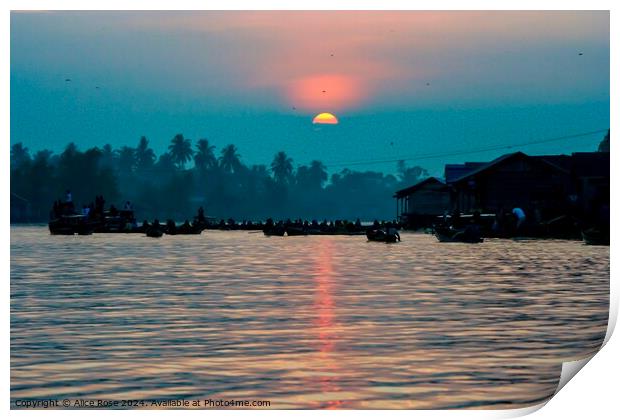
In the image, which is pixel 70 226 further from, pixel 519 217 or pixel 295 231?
pixel 519 217

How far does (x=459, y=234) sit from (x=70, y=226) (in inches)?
1765

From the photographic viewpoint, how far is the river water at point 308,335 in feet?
46.5

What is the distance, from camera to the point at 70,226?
101 m

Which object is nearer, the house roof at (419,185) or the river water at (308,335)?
the river water at (308,335)

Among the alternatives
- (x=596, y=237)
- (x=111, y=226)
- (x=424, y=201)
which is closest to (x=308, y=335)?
(x=596, y=237)

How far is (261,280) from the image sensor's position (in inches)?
1375

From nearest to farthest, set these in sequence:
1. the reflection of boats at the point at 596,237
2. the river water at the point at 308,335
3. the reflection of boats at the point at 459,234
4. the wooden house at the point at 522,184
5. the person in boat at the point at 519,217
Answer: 1. the river water at the point at 308,335
2. the reflection of boats at the point at 596,237
3. the reflection of boats at the point at 459,234
4. the person in boat at the point at 519,217
5. the wooden house at the point at 522,184

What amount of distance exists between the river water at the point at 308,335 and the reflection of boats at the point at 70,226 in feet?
203

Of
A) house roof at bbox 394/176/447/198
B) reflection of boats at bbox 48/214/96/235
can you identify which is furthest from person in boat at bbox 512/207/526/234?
reflection of boats at bbox 48/214/96/235

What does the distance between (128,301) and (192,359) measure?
11.1 m

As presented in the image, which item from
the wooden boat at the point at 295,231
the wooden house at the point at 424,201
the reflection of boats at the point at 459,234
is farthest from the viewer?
the wooden house at the point at 424,201

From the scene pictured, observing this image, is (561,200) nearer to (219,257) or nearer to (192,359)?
(219,257)

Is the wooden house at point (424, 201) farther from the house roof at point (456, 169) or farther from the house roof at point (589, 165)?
the house roof at point (589, 165)

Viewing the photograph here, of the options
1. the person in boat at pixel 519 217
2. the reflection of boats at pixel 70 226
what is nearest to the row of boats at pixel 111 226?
the reflection of boats at pixel 70 226
